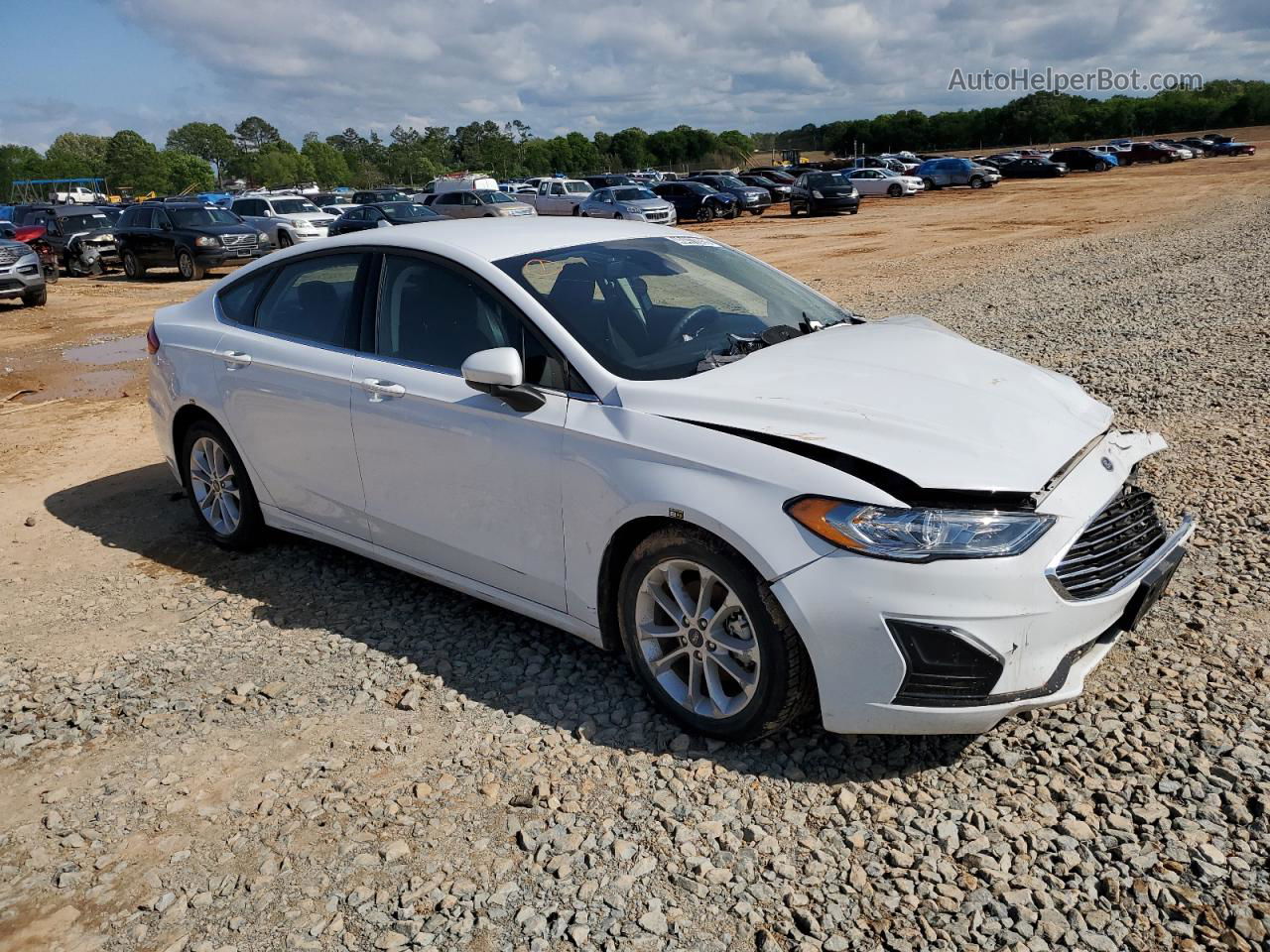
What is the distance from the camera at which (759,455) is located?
319 cm

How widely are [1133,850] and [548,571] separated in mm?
2076

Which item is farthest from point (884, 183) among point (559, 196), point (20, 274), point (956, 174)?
point (20, 274)

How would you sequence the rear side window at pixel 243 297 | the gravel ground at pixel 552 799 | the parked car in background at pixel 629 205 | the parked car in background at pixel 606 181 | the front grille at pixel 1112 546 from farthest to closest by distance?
the parked car in background at pixel 606 181, the parked car in background at pixel 629 205, the rear side window at pixel 243 297, the front grille at pixel 1112 546, the gravel ground at pixel 552 799

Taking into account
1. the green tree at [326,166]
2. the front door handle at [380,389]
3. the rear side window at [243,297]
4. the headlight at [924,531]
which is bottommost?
the green tree at [326,166]

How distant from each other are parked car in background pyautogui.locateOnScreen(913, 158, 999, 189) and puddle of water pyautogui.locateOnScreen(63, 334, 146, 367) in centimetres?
4347

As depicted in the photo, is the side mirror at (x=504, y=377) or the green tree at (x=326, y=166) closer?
the side mirror at (x=504, y=377)

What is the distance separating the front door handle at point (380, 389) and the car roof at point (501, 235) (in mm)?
593

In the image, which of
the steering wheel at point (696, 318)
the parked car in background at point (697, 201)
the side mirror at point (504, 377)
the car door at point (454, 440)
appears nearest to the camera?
the side mirror at point (504, 377)

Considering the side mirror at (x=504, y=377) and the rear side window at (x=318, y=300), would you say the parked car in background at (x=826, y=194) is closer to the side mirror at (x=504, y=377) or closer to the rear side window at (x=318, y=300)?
the rear side window at (x=318, y=300)

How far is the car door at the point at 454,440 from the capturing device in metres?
3.76

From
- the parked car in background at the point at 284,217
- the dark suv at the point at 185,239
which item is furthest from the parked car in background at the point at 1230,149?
the dark suv at the point at 185,239

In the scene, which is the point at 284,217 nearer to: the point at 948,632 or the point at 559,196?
the point at 559,196

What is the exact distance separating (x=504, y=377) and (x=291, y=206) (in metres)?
29.0

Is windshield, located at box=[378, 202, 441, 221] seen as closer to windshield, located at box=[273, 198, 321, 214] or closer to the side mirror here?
windshield, located at box=[273, 198, 321, 214]
